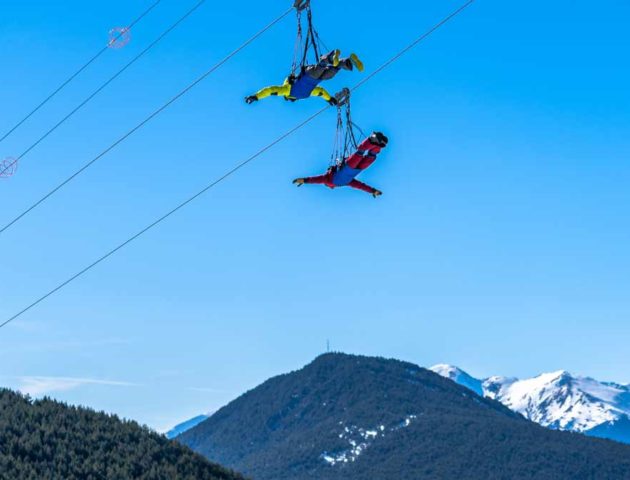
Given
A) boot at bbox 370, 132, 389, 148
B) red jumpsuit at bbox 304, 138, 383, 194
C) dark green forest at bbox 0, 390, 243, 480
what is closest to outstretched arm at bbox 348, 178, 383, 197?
red jumpsuit at bbox 304, 138, 383, 194

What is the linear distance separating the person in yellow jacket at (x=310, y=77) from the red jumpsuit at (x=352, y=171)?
12.8 feet

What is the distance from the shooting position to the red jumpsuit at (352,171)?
48.6m

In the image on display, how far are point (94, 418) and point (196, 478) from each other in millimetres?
23152

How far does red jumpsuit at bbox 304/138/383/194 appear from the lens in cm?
4856

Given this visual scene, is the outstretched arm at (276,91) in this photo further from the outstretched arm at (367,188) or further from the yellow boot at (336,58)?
the outstretched arm at (367,188)

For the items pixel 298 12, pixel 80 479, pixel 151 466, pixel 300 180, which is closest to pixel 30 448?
pixel 80 479

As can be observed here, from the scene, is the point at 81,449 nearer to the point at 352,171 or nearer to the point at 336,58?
the point at 352,171

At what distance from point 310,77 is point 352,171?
6.22 metres

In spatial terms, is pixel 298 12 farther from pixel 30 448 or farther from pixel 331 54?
pixel 30 448

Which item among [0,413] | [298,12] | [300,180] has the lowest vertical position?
[300,180]

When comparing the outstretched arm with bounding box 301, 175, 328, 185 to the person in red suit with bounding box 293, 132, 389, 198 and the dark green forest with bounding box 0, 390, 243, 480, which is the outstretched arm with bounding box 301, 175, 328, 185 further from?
the dark green forest with bounding box 0, 390, 243, 480

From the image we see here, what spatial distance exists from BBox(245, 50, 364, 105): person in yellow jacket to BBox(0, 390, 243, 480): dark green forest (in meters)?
94.3

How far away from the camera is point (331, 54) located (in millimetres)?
45531

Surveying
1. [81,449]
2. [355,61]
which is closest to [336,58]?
[355,61]
